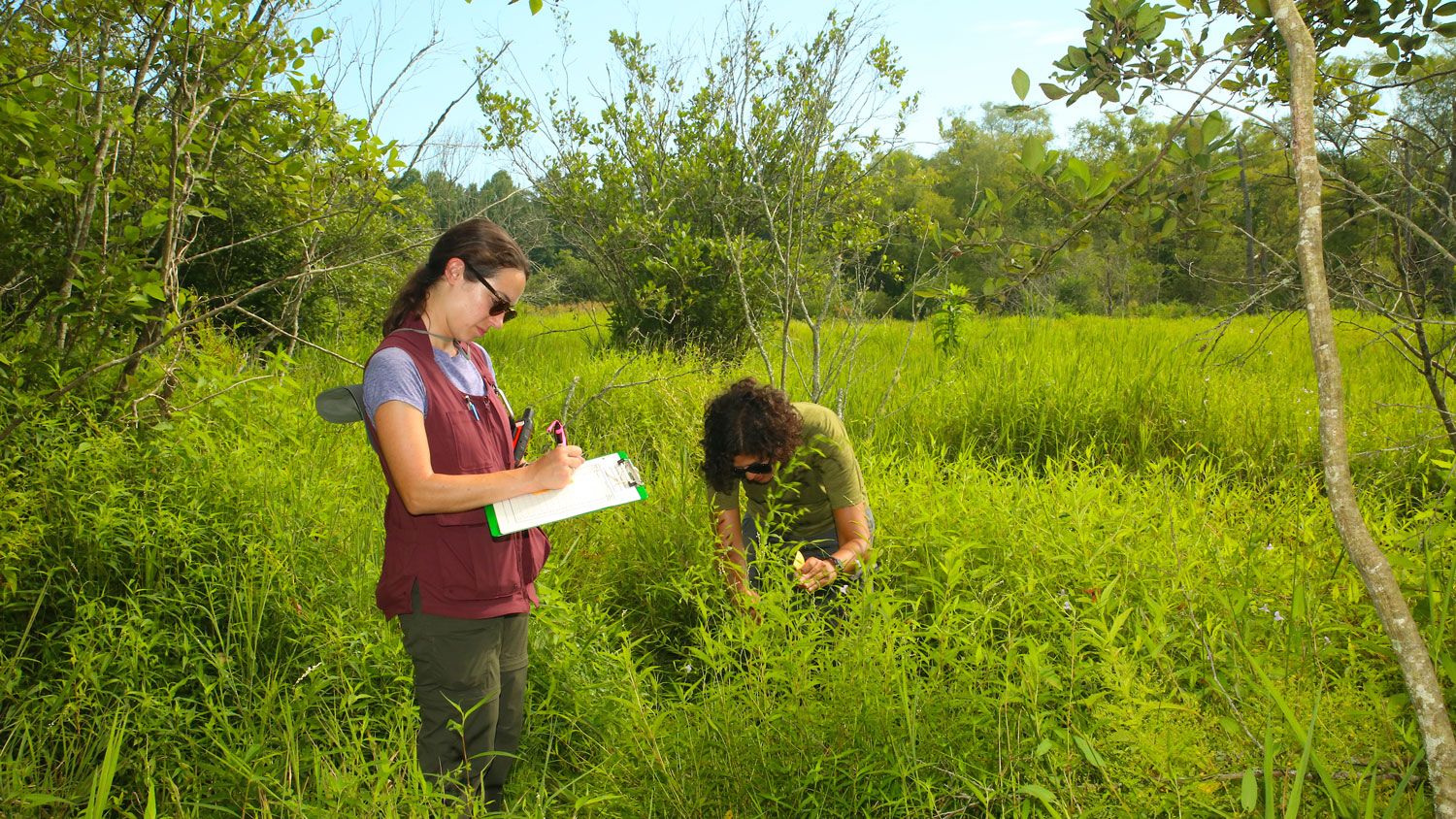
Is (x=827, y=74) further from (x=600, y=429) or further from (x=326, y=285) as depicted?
(x=326, y=285)

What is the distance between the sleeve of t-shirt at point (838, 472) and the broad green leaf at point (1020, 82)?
1.48m

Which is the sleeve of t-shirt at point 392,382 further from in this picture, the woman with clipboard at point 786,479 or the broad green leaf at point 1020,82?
the broad green leaf at point 1020,82

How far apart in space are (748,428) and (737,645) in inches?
29.2

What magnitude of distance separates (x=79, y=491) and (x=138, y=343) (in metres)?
1.10

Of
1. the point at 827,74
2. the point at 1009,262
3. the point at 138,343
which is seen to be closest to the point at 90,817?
the point at 1009,262

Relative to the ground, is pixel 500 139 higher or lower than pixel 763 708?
higher

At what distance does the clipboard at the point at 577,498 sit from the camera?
2010mm

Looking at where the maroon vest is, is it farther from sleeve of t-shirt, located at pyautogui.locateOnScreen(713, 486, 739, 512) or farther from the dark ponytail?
sleeve of t-shirt, located at pyautogui.locateOnScreen(713, 486, 739, 512)

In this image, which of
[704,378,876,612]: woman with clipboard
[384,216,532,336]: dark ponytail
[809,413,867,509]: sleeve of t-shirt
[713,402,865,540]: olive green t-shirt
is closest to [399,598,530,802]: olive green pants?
[384,216,532,336]: dark ponytail

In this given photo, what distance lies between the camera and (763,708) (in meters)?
2.09

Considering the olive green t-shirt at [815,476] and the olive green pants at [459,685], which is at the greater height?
the olive green t-shirt at [815,476]

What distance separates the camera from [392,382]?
1919 millimetres

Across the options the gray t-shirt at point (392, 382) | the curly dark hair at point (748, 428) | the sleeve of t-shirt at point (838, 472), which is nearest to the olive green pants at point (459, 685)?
the gray t-shirt at point (392, 382)

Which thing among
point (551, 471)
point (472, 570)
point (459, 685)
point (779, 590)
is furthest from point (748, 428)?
point (459, 685)
